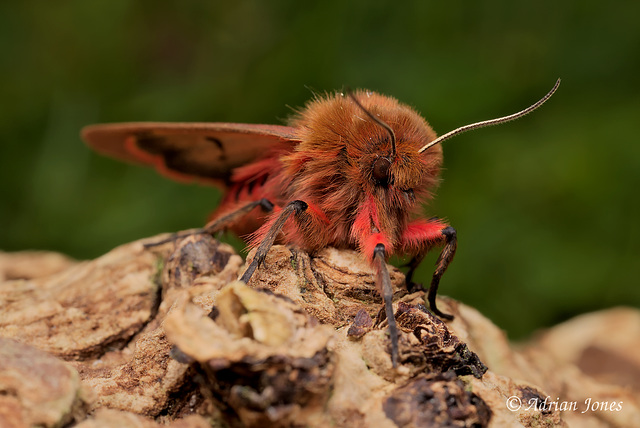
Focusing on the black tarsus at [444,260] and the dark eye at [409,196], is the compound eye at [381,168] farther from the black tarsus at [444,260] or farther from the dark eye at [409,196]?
the black tarsus at [444,260]

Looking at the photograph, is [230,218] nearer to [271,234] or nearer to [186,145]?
[271,234]

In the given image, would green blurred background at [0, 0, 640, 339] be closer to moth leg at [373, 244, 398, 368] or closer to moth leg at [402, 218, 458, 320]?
moth leg at [402, 218, 458, 320]

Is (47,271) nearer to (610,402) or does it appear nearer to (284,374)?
(284,374)

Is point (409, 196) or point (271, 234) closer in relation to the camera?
point (271, 234)

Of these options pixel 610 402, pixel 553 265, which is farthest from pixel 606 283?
pixel 610 402

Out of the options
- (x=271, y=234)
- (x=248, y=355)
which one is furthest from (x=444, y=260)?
(x=248, y=355)

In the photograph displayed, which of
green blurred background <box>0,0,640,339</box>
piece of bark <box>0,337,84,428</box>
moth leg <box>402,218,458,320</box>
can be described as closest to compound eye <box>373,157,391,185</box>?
moth leg <box>402,218,458,320</box>
